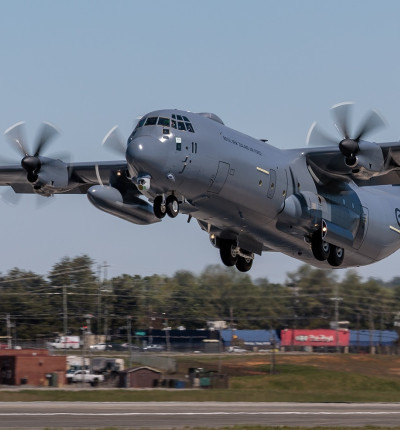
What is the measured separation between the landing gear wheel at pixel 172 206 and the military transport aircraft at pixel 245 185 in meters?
0.03

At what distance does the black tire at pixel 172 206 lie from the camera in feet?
81.3

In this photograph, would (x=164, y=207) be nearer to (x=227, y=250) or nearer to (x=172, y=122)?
(x=172, y=122)

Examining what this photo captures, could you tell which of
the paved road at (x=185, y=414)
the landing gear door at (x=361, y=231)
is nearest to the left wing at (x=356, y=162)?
the landing gear door at (x=361, y=231)

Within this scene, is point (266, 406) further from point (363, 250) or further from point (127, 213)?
A: point (127, 213)

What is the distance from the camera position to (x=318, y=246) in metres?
28.4

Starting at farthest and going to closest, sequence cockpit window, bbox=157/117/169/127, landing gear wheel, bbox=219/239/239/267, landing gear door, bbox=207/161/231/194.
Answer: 1. landing gear wheel, bbox=219/239/239/267
2. landing gear door, bbox=207/161/231/194
3. cockpit window, bbox=157/117/169/127

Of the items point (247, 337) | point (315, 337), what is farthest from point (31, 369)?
point (315, 337)

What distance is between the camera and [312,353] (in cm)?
5359

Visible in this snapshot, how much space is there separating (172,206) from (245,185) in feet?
8.30

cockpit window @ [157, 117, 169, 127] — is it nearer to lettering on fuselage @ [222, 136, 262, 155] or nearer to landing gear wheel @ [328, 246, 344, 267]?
lettering on fuselage @ [222, 136, 262, 155]

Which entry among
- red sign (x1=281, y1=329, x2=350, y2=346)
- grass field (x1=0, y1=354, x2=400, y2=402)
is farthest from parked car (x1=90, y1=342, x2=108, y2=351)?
red sign (x1=281, y1=329, x2=350, y2=346)

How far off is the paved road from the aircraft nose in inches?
310

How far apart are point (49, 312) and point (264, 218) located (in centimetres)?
4112

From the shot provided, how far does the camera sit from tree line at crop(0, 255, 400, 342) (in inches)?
2190
